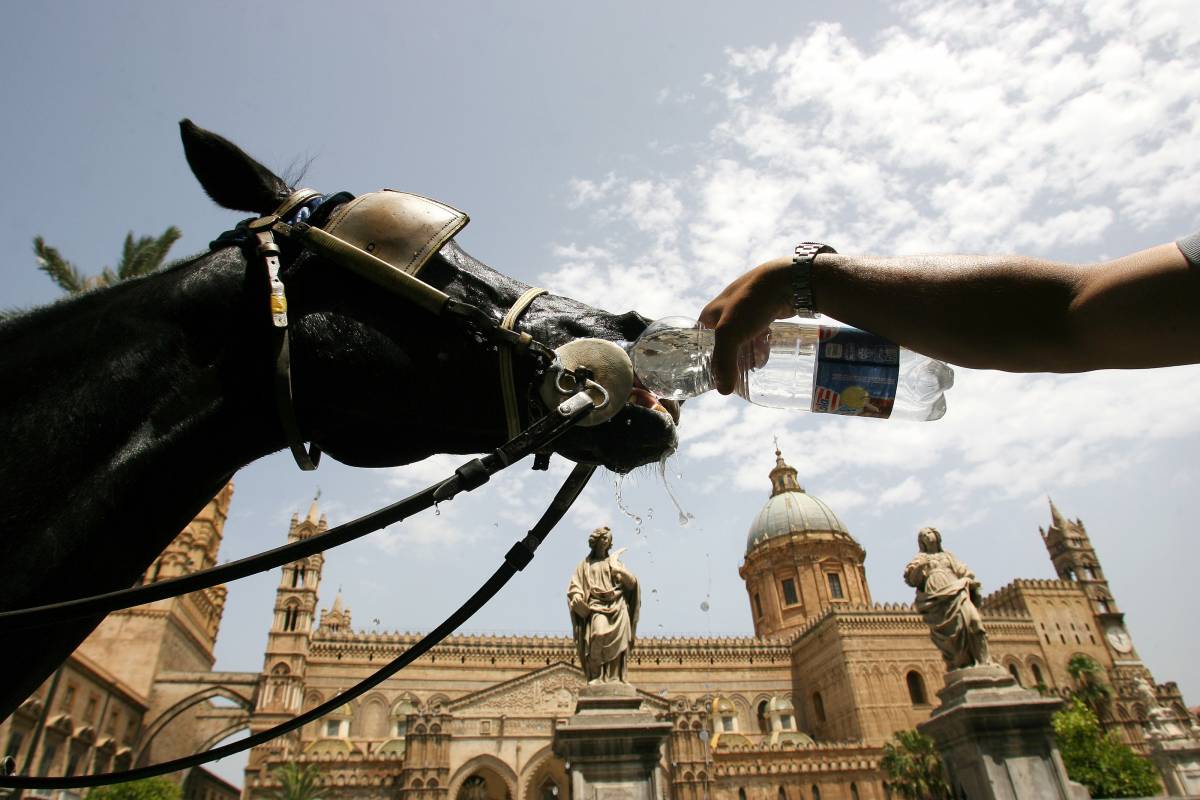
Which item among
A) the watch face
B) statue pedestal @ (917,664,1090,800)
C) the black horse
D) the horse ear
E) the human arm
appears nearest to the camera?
the human arm

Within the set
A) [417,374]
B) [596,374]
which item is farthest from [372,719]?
[596,374]

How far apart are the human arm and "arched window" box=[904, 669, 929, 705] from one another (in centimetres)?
4867

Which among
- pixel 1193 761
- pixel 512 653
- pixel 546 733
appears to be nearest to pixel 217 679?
pixel 512 653

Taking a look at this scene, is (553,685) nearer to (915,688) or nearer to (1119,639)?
(915,688)

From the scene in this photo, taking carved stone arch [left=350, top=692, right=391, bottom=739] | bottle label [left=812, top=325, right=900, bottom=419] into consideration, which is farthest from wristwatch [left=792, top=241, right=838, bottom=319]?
carved stone arch [left=350, top=692, right=391, bottom=739]

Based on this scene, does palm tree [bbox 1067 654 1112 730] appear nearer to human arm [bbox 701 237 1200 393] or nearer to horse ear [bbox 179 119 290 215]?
human arm [bbox 701 237 1200 393]

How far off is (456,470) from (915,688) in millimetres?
49748

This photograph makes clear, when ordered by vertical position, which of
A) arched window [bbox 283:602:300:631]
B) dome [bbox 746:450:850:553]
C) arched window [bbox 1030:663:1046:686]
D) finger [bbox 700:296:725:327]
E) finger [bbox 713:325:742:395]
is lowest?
finger [bbox 713:325:742:395]

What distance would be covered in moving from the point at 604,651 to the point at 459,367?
636 cm

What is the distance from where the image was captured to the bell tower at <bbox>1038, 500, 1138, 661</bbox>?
5175 cm

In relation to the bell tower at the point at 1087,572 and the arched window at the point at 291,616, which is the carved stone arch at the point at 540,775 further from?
the bell tower at the point at 1087,572

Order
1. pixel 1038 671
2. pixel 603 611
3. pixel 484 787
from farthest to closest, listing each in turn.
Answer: pixel 1038 671 → pixel 484 787 → pixel 603 611

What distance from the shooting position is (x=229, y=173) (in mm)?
1912

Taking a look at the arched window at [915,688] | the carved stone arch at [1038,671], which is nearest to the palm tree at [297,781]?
the arched window at [915,688]
